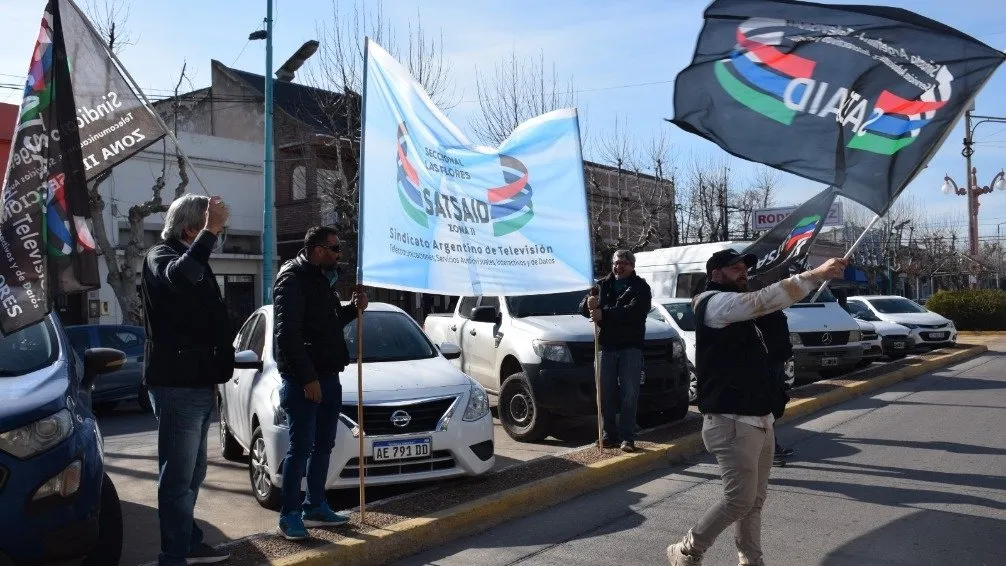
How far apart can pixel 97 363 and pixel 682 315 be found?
9590 mm

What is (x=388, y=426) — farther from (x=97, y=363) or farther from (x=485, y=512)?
(x=97, y=363)

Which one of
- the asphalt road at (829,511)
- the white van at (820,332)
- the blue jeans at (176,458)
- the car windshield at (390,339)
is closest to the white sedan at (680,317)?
the white van at (820,332)

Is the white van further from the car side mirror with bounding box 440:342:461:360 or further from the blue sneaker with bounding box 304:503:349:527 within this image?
the blue sneaker with bounding box 304:503:349:527

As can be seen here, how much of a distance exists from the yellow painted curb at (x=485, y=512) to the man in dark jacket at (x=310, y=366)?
0.36m

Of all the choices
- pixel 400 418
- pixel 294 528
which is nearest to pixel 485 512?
pixel 400 418

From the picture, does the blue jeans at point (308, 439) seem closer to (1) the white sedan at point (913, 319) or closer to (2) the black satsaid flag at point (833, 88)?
(2) the black satsaid flag at point (833, 88)

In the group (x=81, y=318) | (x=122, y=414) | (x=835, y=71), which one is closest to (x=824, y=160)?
(x=835, y=71)

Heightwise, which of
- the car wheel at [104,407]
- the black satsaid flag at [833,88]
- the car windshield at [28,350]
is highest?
the black satsaid flag at [833,88]

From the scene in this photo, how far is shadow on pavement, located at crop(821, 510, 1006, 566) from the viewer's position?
526 centimetres

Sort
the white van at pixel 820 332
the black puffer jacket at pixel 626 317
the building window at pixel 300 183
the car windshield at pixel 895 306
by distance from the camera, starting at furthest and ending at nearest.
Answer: the building window at pixel 300 183 < the car windshield at pixel 895 306 < the white van at pixel 820 332 < the black puffer jacket at pixel 626 317

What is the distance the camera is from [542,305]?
10641mm

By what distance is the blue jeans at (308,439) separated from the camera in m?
5.51

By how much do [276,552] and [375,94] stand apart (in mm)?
3160

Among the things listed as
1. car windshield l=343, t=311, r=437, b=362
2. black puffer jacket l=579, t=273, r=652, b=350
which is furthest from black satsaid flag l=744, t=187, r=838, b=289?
car windshield l=343, t=311, r=437, b=362
